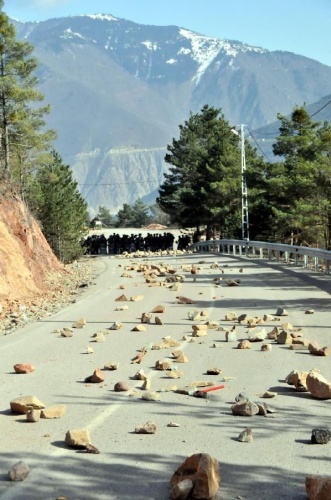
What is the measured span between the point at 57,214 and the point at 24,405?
131 feet

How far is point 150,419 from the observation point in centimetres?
→ 724

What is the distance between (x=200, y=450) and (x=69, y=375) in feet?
12.2

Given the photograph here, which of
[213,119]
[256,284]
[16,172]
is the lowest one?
[256,284]

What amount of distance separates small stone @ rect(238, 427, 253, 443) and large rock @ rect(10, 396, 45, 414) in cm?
208

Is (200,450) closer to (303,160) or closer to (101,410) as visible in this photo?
(101,410)

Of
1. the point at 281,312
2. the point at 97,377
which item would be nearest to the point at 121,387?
the point at 97,377

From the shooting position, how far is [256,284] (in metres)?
24.0

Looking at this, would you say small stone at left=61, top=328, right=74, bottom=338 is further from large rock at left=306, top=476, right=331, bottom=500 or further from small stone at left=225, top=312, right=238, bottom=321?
large rock at left=306, top=476, right=331, bottom=500

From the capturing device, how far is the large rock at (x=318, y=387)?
808 centimetres

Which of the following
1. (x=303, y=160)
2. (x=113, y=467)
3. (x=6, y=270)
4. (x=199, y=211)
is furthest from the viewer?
(x=199, y=211)

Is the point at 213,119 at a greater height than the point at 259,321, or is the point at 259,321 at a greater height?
the point at 213,119

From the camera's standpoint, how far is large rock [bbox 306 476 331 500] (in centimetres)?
482

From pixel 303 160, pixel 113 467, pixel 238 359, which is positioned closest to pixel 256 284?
pixel 238 359

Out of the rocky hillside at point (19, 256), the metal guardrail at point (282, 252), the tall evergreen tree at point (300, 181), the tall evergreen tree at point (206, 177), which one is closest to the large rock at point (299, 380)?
the rocky hillside at point (19, 256)
